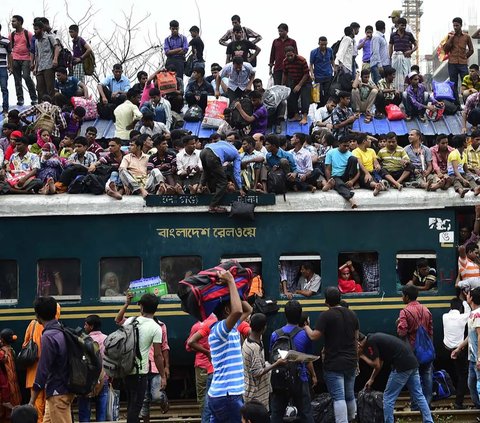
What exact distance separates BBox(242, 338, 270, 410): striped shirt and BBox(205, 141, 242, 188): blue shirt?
180 inches

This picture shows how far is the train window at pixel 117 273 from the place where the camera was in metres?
16.1

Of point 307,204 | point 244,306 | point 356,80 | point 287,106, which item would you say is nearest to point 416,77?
point 356,80

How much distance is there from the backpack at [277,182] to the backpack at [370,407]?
383 centimetres

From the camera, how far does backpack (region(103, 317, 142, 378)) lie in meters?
11.8

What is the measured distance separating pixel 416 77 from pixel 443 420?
7505 mm

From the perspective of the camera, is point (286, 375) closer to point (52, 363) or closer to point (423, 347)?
point (52, 363)

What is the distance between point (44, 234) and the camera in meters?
16.1

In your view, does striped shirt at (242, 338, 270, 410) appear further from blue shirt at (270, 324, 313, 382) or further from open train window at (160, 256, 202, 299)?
open train window at (160, 256, 202, 299)

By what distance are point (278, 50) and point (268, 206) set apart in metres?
5.55

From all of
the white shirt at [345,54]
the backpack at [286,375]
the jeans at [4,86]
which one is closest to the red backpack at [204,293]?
the backpack at [286,375]

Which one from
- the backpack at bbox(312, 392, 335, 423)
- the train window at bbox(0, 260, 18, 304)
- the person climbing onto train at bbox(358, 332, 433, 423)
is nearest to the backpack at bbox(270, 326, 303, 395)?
the person climbing onto train at bbox(358, 332, 433, 423)

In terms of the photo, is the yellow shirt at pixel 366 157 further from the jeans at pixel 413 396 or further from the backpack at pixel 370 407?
the jeans at pixel 413 396

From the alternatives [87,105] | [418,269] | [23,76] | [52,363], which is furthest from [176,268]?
[23,76]

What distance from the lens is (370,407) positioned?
13.2 meters
